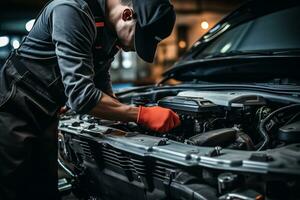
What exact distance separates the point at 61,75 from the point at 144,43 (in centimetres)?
40

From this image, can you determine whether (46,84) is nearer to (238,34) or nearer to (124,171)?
(124,171)

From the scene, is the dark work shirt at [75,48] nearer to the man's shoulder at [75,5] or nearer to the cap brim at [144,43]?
the man's shoulder at [75,5]

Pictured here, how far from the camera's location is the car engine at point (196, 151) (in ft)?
3.28

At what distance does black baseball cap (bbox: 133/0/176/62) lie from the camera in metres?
1.34

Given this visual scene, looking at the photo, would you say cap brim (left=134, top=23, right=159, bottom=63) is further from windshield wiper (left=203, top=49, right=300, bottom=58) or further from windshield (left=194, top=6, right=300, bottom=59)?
windshield (left=194, top=6, right=300, bottom=59)

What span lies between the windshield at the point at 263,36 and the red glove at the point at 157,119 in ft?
3.14

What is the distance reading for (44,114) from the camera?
57.3 inches

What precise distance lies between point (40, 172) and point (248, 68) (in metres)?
1.34

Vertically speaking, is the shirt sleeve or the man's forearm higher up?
the shirt sleeve

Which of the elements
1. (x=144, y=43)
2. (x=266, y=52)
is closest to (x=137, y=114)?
(x=144, y=43)

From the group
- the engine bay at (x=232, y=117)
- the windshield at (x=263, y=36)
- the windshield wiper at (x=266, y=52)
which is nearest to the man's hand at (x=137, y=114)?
the engine bay at (x=232, y=117)

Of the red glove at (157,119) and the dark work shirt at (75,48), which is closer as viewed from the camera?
the dark work shirt at (75,48)

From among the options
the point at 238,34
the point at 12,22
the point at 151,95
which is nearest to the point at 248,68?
the point at 238,34

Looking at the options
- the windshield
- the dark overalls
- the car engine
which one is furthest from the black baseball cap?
the windshield
